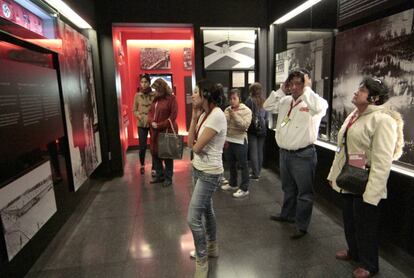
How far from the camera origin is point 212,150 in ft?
6.76

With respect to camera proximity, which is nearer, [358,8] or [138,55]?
[358,8]

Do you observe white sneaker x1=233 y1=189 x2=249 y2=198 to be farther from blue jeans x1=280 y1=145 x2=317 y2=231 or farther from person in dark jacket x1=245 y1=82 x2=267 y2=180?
blue jeans x1=280 y1=145 x2=317 y2=231

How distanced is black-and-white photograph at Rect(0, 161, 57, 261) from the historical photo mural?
715mm

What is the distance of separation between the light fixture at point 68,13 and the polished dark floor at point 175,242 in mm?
2420

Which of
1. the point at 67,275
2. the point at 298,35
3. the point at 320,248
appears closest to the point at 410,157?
the point at 320,248

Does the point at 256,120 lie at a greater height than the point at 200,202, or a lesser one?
greater

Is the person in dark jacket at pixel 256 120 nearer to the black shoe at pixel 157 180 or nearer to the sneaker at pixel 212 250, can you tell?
the black shoe at pixel 157 180

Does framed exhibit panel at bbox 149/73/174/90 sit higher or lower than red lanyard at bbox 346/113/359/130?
higher

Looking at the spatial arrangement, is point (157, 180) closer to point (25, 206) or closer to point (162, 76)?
point (25, 206)

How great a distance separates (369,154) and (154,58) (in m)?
5.83

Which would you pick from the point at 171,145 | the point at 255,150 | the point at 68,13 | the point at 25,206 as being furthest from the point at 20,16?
the point at 255,150

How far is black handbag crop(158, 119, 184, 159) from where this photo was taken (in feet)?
12.5

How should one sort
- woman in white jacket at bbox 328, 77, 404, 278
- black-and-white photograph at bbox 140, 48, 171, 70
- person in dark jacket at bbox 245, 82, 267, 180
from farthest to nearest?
black-and-white photograph at bbox 140, 48, 171, 70, person in dark jacket at bbox 245, 82, 267, 180, woman in white jacket at bbox 328, 77, 404, 278

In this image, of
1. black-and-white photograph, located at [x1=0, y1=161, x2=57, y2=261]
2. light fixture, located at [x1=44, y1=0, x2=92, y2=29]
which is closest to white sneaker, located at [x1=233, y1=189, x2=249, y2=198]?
black-and-white photograph, located at [x1=0, y1=161, x2=57, y2=261]
